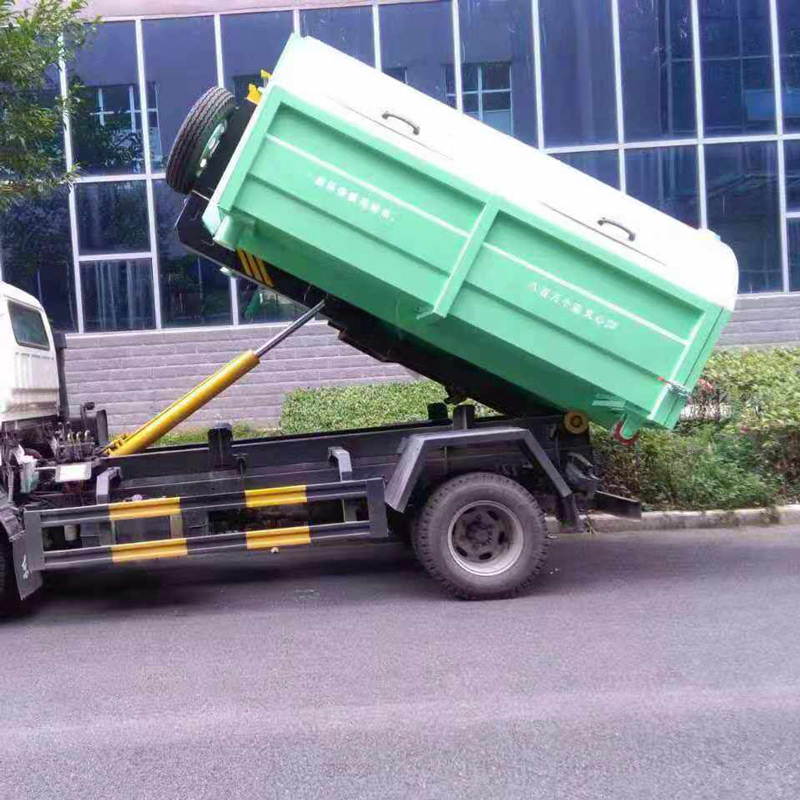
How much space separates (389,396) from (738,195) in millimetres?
6206

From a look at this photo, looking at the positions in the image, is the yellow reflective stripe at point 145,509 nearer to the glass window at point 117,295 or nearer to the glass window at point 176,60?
the glass window at point 117,295

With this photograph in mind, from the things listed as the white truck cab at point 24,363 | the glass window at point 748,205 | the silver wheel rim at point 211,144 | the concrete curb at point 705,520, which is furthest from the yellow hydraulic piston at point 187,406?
the glass window at point 748,205

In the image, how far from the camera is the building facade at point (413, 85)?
13.7 meters

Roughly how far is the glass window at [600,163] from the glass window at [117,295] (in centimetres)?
640

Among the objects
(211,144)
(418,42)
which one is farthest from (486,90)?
(211,144)

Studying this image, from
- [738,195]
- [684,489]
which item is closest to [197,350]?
[684,489]

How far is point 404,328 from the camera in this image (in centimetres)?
673

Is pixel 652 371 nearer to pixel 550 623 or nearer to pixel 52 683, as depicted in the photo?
pixel 550 623

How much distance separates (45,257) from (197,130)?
8283 mm

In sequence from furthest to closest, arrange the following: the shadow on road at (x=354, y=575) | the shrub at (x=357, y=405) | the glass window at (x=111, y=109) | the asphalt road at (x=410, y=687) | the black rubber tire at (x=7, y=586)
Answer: the glass window at (x=111, y=109)
the shrub at (x=357, y=405)
the shadow on road at (x=354, y=575)
the black rubber tire at (x=7, y=586)
the asphalt road at (x=410, y=687)

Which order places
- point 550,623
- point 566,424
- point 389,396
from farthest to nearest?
point 389,396, point 566,424, point 550,623

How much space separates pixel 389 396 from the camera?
12.4 metres

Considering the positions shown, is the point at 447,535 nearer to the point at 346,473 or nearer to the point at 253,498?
the point at 346,473

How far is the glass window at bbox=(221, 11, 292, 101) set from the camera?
13.8 m
